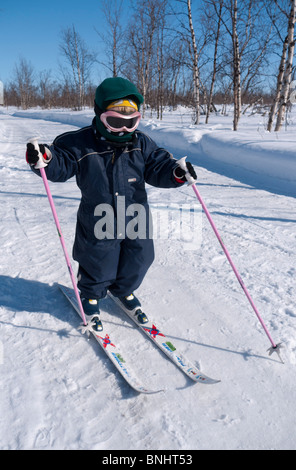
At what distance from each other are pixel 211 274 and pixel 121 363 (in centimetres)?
129

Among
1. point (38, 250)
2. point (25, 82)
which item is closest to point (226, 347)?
point (38, 250)

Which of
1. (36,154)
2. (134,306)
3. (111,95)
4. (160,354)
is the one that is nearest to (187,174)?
(111,95)

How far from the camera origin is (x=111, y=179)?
1934 mm

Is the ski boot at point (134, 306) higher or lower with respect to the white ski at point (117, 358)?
higher

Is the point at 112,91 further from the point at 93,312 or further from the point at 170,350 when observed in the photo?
the point at 170,350

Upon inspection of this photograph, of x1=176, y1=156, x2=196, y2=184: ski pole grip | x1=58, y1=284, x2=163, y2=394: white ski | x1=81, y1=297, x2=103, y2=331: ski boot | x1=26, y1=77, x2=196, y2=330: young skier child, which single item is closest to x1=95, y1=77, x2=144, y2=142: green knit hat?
x1=26, y1=77, x2=196, y2=330: young skier child

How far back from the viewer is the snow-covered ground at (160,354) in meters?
1.46

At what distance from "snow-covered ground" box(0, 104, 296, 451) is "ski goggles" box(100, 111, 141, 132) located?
1.31 m

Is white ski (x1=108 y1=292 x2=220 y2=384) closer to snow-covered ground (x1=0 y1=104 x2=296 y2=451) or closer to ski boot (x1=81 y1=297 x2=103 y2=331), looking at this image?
snow-covered ground (x1=0 y1=104 x2=296 y2=451)

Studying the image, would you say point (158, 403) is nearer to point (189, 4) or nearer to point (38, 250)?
point (38, 250)

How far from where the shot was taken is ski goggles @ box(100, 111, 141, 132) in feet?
5.86

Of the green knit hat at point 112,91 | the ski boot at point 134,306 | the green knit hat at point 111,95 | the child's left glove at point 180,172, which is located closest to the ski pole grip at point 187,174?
the child's left glove at point 180,172

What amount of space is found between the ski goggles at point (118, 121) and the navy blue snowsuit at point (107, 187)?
0.09 metres

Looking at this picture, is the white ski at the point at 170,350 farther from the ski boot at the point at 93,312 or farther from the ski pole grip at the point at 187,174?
the ski pole grip at the point at 187,174
